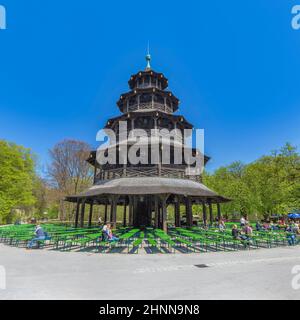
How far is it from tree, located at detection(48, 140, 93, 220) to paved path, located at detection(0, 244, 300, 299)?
3011 centimetres

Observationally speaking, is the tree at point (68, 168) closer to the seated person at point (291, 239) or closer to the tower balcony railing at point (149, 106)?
the tower balcony railing at point (149, 106)

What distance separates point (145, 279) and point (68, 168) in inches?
1408

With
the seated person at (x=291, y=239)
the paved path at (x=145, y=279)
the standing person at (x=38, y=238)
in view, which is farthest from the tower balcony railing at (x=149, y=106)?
the paved path at (x=145, y=279)

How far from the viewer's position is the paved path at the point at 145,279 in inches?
200

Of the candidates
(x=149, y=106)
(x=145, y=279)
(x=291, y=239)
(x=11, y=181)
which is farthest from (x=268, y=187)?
(x=11, y=181)

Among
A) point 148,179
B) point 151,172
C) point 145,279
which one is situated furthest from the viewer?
point 151,172

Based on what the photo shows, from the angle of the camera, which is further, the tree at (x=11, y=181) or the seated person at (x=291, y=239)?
the tree at (x=11, y=181)

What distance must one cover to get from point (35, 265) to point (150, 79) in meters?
25.4

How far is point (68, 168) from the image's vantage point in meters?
38.4

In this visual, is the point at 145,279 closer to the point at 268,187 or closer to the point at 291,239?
the point at 291,239

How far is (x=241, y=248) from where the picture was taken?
13.0 metres

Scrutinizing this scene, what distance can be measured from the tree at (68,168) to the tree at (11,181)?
4.95 m

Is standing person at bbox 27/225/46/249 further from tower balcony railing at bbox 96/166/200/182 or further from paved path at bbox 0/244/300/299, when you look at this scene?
tower balcony railing at bbox 96/166/200/182
